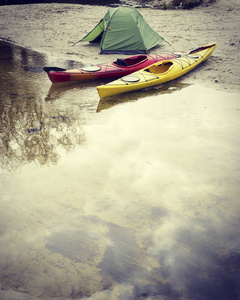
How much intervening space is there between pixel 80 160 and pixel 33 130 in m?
1.21

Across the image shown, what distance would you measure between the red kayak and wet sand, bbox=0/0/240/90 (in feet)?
3.91

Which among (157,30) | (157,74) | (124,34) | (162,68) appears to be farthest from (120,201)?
(157,30)

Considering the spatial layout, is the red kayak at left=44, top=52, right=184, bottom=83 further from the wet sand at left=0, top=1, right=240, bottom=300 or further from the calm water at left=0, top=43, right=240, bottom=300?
the calm water at left=0, top=43, right=240, bottom=300

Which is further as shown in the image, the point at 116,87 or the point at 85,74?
the point at 85,74

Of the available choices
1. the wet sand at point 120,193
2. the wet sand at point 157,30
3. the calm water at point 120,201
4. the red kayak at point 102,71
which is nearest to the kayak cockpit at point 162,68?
the red kayak at point 102,71

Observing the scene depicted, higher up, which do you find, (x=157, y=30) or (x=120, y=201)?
(x=157, y=30)

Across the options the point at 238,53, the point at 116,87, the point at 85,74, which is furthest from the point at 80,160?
the point at 238,53

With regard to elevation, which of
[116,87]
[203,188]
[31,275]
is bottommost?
[31,275]

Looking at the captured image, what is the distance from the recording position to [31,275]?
1.94 metres

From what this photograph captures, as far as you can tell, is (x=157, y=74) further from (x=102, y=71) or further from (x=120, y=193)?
(x=120, y=193)

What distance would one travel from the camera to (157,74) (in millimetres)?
5809

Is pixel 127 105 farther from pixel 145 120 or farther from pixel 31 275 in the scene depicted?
pixel 31 275

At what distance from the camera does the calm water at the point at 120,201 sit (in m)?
1.92

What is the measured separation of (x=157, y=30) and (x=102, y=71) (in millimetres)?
5701
